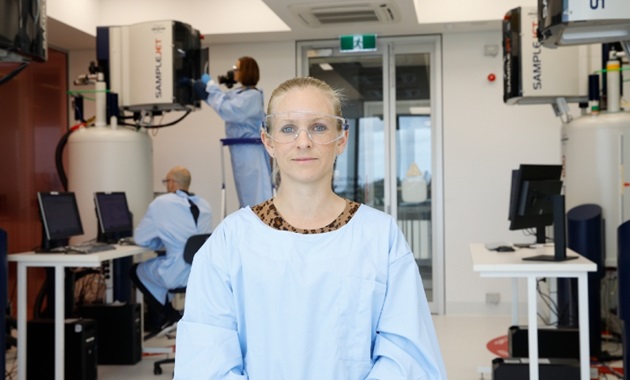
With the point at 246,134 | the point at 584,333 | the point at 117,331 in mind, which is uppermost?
the point at 246,134

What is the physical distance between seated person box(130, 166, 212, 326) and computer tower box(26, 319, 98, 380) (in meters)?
0.58

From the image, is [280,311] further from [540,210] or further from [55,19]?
[55,19]

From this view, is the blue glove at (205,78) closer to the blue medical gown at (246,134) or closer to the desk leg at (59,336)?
the blue medical gown at (246,134)

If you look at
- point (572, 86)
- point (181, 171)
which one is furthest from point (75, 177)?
point (572, 86)

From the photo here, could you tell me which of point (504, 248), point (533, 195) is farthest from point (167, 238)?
point (533, 195)

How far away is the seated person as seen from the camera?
472 cm

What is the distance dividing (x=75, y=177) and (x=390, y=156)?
2.80 metres

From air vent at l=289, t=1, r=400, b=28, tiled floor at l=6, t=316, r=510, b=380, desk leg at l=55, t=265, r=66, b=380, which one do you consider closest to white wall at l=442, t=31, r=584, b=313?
tiled floor at l=6, t=316, r=510, b=380

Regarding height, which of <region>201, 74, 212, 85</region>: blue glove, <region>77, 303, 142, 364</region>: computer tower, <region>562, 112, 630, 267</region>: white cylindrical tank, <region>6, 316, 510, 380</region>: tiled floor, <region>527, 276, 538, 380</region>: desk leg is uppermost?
<region>201, 74, 212, 85</region>: blue glove

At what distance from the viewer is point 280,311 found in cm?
159

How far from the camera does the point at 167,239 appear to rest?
4.73 m

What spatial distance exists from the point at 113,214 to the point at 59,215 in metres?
0.55

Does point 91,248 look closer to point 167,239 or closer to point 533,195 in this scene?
point 167,239

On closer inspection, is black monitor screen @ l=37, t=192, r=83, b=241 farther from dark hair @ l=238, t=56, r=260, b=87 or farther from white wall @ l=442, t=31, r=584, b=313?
white wall @ l=442, t=31, r=584, b=313
